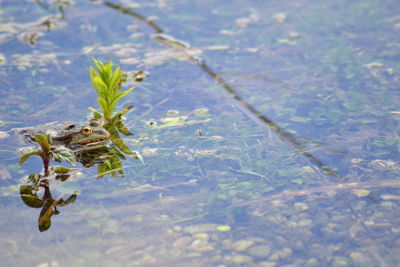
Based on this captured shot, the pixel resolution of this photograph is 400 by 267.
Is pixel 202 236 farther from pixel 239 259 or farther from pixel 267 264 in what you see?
pixel 267 264

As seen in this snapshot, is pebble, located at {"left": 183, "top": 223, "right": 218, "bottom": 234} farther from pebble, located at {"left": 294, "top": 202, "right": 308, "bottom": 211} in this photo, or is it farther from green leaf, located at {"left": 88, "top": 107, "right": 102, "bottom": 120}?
green leaf, located at {"left": 88, "top": 107, "right": 102, "bottom": 120}

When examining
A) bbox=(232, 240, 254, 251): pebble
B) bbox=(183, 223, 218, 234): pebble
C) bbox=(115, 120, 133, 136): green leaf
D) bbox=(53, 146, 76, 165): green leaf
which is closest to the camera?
bbox=(232, 240, 254, 251): pebble

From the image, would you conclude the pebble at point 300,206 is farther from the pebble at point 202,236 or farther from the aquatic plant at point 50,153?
the aquatic plant at point 50,153

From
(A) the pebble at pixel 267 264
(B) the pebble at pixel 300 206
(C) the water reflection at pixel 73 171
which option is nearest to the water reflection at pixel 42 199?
(C) the water reflection at pixel 73 171

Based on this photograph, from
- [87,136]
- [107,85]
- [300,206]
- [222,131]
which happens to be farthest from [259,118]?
[87,136]

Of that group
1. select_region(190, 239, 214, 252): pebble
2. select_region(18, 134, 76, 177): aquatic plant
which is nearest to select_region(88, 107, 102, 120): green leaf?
select_region(18, 134, 76, 177): aquatic plant

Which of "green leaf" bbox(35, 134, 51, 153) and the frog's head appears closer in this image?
"green leaf" bbox(35, 134, 51, 153)
